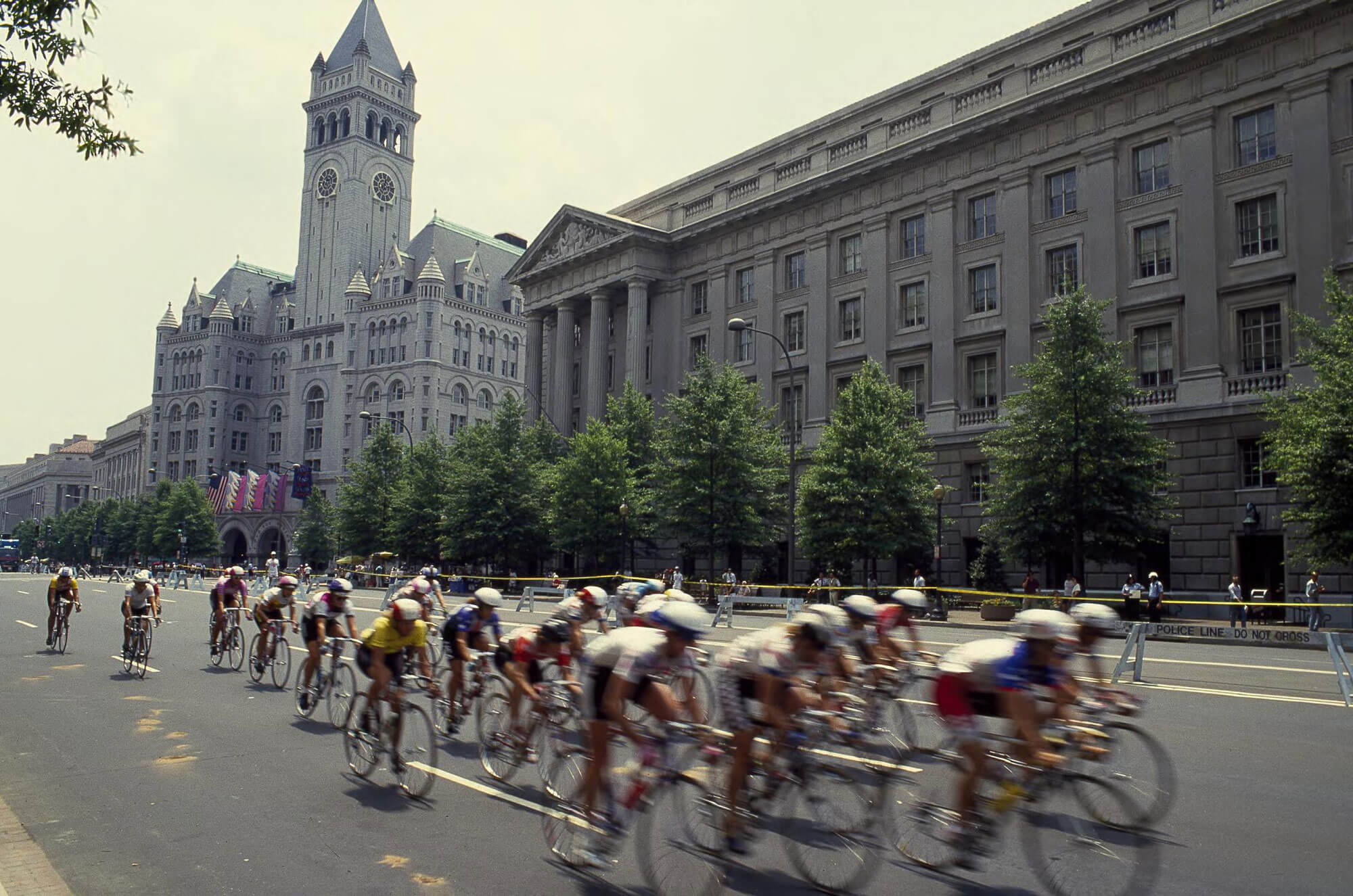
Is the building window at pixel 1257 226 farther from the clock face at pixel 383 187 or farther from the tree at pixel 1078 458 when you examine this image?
the clock face at pixel 383 187

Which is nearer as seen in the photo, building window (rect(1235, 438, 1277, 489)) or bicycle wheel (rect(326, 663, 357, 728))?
bicycle wheel (rect(326, 663, 357, 728))

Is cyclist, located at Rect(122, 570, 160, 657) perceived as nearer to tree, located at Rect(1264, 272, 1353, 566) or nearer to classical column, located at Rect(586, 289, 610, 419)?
tree, located at Rect(1264, 272, 1353, 566)

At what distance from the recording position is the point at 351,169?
122812 mm

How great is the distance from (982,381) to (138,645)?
34.2 meters

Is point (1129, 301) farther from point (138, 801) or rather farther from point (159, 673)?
point (138, 801)

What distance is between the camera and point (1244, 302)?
116ft

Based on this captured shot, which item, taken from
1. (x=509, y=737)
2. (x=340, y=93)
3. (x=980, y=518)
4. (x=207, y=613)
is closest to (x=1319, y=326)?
(x=980, y=518)

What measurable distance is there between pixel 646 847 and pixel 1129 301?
3695 centimetres

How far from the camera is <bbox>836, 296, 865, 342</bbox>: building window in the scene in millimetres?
49281

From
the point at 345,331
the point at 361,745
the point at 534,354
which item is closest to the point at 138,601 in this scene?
the point at 361,745

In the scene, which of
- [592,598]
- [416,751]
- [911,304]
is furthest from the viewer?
[911,304]

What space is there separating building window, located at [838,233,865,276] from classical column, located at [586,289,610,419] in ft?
57.6

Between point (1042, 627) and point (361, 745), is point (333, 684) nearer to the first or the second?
point (361, 745)

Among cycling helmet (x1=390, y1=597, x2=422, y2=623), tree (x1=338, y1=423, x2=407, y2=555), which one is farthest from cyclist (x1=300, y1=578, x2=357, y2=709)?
tree (x1=338, y1=423, x2=407, y2=555)
